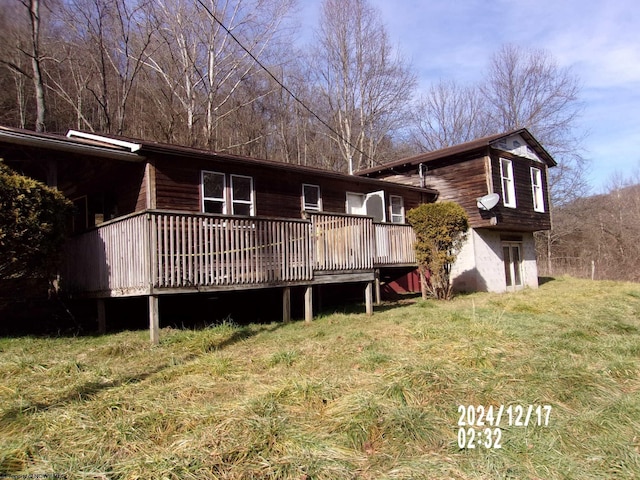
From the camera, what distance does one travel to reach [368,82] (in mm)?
28125

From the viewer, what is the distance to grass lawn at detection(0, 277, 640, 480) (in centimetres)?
Answer: 319

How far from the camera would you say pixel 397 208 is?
15555mm

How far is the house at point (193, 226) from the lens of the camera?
726cm

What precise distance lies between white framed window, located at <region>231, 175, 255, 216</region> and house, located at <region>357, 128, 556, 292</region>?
8.41 meters

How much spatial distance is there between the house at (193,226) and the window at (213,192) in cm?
3

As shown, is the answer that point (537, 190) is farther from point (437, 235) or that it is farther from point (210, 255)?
point (210, 255)

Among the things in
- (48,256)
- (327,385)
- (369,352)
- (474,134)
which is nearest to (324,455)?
(327,385)

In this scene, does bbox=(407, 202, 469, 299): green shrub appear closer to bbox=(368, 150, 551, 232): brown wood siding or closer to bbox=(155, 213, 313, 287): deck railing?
bbox=(368, 150, 551, 232): brown wood siding

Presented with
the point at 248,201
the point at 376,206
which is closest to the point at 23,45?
the point at 248,201

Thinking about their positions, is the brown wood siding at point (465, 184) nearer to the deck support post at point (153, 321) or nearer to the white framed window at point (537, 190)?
the white framed window at point (537, 190)

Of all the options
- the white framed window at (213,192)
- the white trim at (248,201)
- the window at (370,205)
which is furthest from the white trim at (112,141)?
the window at (370,205)

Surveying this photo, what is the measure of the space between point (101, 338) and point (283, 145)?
72.1 ft

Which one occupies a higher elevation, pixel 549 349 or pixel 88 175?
pixel 88 175

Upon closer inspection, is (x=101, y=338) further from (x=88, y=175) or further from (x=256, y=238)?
(x=88, y=175)
